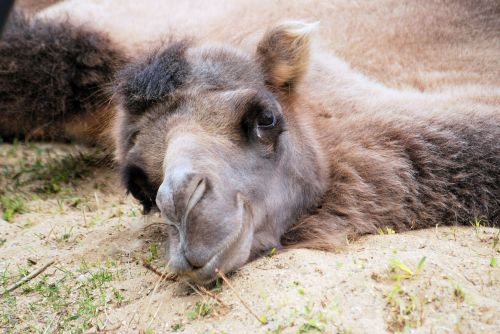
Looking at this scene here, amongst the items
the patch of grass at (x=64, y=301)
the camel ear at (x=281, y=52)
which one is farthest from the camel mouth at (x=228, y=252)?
the camel ear at (x=281, y=52)

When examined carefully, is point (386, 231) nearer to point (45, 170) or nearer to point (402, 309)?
point (402, 309)

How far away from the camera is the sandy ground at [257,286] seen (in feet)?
Result: 10.8

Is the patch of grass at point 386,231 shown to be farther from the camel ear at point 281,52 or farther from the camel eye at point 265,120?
the camel ear at point 281,52

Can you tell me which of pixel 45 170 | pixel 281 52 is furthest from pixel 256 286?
pixel 45 170

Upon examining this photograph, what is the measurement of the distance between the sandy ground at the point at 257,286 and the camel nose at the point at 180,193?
1.53 ft

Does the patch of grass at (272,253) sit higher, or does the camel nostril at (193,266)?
the camel nostril at (193,266)

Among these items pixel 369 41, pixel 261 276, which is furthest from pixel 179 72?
pixel 369 41

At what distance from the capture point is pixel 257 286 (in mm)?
3715

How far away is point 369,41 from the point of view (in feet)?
21.8

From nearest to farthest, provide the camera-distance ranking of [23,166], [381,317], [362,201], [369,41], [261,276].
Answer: [381,317], [261,276], [362,201], [369,41], [23,166]

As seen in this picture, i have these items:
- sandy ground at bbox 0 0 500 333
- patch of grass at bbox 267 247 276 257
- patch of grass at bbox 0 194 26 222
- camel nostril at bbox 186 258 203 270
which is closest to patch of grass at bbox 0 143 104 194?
patch of grass at bbox 0 194 26 222

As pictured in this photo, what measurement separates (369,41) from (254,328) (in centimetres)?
399

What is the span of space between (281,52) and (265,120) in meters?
0.74

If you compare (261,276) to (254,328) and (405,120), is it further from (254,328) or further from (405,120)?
(405,120)
